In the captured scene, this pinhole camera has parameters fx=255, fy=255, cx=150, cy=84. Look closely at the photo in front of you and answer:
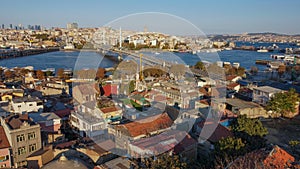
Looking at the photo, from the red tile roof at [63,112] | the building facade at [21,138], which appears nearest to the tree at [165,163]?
the building facade at [21,138]

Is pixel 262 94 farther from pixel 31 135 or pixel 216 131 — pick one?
pixel 31 135

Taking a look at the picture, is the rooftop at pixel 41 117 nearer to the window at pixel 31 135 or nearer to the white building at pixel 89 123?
the white building at pixel 89 123

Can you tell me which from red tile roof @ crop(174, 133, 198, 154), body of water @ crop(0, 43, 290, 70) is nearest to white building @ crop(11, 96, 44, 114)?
red tile roof @ crop(174, 133, 198, 154)

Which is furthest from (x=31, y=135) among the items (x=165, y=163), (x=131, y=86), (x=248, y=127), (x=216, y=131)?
(x=131, y=86)

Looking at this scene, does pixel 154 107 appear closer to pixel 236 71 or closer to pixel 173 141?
pixel 173 141

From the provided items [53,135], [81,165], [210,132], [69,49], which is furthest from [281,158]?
[69,49]

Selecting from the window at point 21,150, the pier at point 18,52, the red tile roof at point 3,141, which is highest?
the pier at point 18,52
